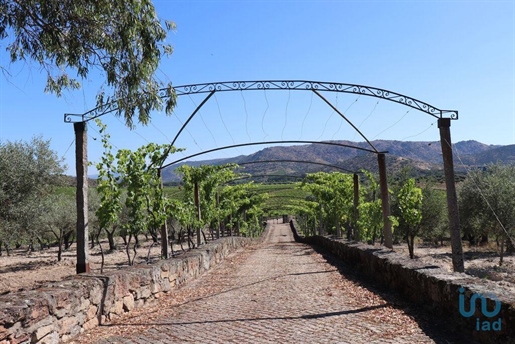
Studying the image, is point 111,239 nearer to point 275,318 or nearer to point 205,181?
point 205,181

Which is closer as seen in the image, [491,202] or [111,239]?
[491,202]

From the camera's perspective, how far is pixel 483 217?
91.3 feet

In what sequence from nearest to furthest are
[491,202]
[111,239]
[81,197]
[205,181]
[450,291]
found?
[450,291]
[81,197]
[205,181]
[491,202]
[111,239]

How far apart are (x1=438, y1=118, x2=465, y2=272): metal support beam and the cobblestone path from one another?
184cm

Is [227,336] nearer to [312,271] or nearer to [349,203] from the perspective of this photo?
[312,271]

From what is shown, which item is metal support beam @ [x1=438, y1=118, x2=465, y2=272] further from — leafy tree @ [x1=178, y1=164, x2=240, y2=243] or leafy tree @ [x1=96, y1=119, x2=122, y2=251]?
leafy tree @ [x1=178, y1=164, x2=240, y2=243]

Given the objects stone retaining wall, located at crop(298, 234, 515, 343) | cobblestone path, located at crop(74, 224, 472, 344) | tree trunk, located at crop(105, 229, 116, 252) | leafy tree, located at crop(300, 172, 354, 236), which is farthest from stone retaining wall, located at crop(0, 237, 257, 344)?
tree trunk, located at crop(105, 229, 116, 252)

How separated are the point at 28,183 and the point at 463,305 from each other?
17.4 m

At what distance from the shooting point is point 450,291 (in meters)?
5.46

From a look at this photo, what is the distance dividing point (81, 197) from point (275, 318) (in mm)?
4195

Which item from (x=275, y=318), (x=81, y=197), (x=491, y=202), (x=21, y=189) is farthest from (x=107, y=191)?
(x=491, y=202)

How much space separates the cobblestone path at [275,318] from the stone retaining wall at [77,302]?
210 mm

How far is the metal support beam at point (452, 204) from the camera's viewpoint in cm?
848

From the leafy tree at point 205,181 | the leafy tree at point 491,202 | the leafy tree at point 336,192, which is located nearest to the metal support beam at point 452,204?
the leafy tree at point 205,181
